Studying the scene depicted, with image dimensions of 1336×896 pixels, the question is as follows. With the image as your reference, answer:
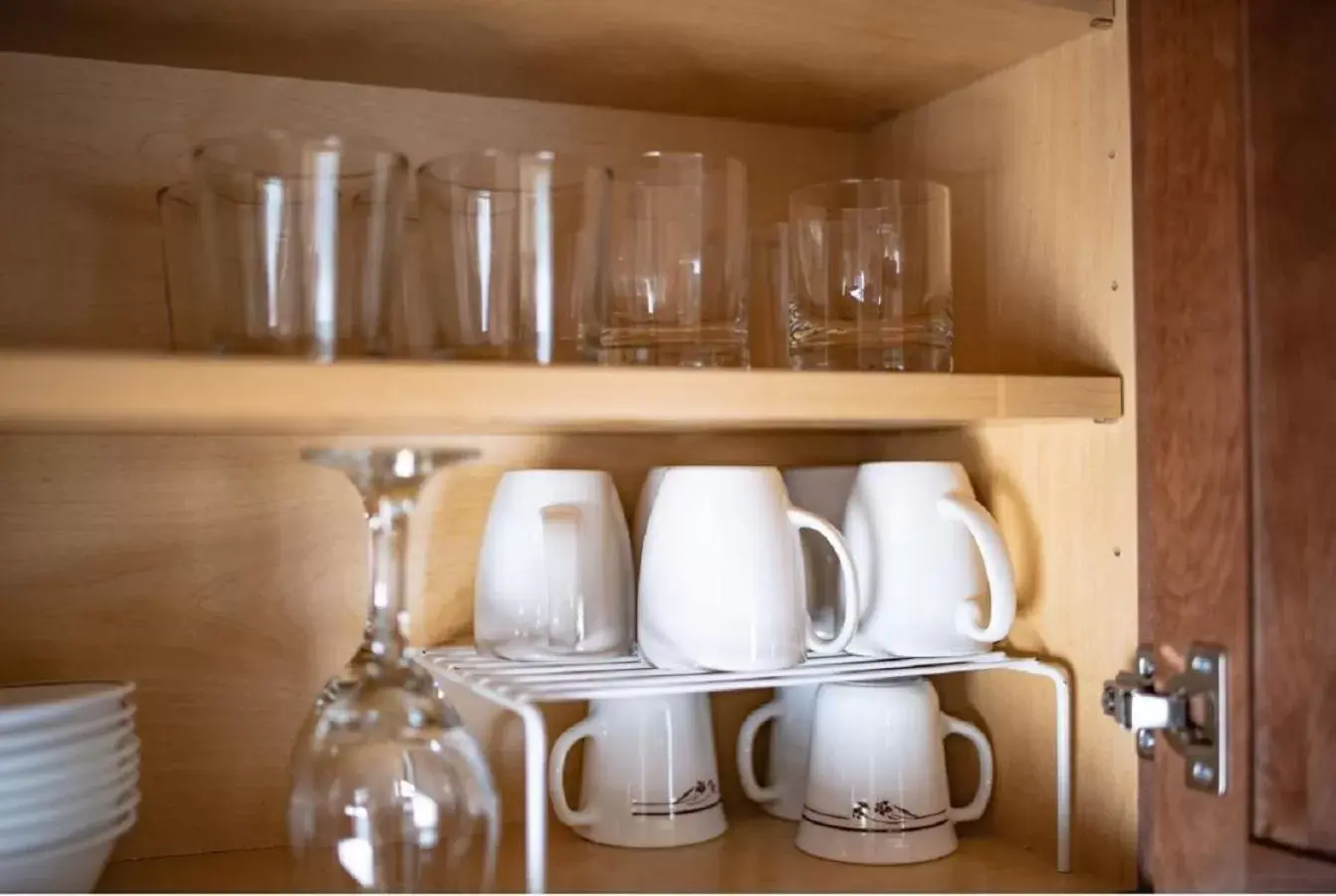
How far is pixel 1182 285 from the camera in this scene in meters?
0.77

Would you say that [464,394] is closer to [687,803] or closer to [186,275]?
[186,275]

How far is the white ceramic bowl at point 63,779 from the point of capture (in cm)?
78

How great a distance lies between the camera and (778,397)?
79cm

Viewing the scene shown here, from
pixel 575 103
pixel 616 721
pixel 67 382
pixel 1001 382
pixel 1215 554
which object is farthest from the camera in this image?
pixel 575 103

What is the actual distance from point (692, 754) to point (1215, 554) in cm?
41

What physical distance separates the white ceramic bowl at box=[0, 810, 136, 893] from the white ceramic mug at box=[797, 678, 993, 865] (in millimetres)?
482

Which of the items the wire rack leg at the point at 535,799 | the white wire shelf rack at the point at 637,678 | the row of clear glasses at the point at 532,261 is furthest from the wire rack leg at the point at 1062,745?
the wire rack leg at the point at 535,799

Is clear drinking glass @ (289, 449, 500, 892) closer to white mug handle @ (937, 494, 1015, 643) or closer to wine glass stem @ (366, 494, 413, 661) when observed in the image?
wine glass stem @ (366, 494, 413, 661)

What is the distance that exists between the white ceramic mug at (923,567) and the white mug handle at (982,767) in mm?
67

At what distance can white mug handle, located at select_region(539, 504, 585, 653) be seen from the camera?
93 centimetres

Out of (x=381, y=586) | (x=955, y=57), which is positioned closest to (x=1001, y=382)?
(x=955, y=57)

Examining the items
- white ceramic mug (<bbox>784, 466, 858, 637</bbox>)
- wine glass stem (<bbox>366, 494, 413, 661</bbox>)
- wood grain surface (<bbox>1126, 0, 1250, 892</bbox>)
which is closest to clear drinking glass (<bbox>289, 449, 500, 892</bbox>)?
wine glass stem (<bbox>366, 494, 413, 661</bbox>)

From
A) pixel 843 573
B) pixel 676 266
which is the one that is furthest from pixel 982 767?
pixel 676 266

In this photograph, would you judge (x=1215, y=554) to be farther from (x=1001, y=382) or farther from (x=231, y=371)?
(x=231, y=371)
